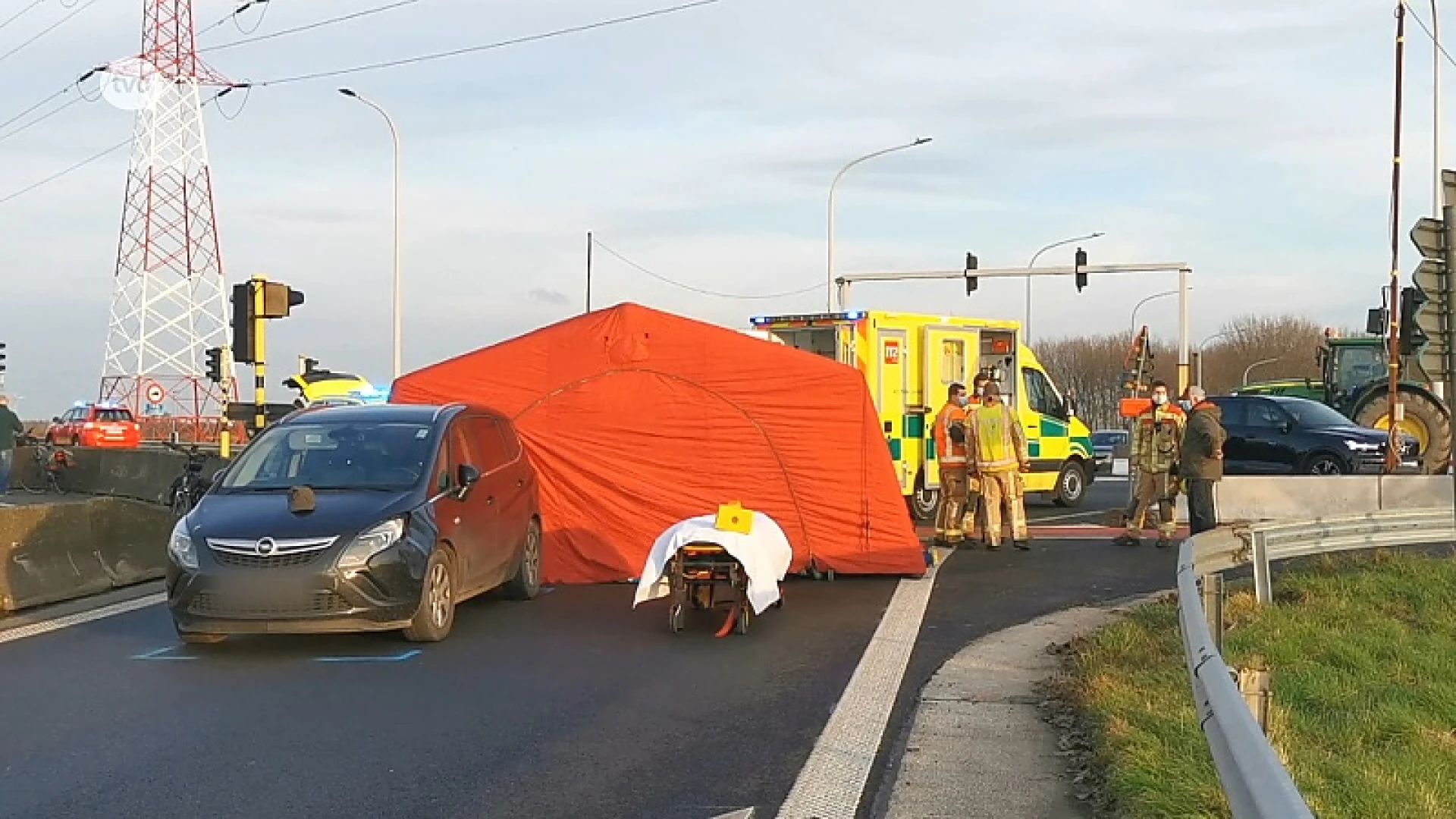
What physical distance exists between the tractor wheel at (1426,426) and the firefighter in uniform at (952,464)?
10910mm

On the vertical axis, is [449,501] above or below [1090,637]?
above

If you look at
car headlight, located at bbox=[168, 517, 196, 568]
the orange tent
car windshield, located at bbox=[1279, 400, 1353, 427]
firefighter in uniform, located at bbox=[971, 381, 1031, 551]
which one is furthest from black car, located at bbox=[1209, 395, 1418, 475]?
car headlight, located at bbox=[168, 517, 196, 568]

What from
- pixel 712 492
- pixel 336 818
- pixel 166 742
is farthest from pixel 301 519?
pixel 712 492

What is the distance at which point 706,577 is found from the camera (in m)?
10.4

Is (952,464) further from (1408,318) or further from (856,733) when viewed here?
(856,733)

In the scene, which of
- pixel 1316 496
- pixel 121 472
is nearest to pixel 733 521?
Answer: pixel 1316 496

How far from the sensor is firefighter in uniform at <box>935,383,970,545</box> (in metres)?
15.7

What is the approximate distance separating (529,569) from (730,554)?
258 cm

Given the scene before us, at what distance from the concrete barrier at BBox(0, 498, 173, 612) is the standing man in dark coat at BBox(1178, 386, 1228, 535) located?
10232mm

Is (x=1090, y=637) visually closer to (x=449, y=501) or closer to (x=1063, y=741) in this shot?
(x=1063, y=741)

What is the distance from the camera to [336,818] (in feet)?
18.6

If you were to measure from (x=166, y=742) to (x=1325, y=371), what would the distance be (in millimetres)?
25372

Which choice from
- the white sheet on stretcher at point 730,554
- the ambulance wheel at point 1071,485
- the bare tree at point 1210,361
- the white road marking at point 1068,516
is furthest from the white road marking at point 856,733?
the bare tree at point 1210,361

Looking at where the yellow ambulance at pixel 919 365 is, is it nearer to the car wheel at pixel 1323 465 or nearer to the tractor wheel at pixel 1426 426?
the car wheel at pixel 1323 465
